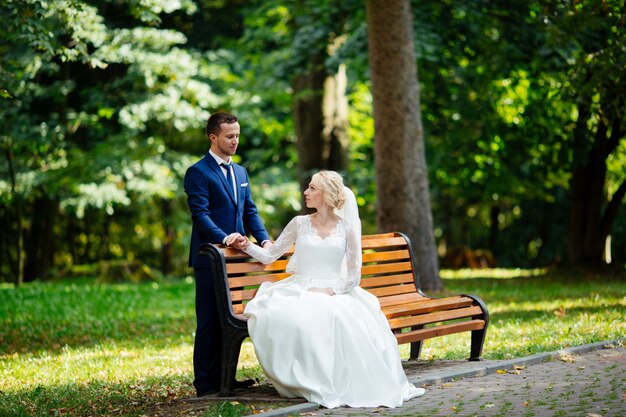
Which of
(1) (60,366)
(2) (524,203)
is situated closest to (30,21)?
(1) (60,366)

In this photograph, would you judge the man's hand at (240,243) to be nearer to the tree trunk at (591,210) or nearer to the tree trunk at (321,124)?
the tree trunk at (321,124)

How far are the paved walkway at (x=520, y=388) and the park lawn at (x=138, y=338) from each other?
1.87ft

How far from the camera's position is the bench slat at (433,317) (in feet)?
28.0

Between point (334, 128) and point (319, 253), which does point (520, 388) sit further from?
point (334, 128)

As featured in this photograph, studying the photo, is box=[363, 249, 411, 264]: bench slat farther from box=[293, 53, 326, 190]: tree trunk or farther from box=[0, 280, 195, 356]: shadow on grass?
box=[293, 53, 326, 190]: tree trunk

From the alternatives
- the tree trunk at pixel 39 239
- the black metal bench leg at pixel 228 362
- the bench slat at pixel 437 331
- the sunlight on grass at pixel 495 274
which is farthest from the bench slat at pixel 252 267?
the tree trunk at pixel 39 239

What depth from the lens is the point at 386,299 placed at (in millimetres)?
9312

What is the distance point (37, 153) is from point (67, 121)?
1130 mm

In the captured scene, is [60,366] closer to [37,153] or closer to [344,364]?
[344,364]

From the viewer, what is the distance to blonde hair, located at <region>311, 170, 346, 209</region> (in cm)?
806

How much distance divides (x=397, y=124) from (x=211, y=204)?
27.7ft

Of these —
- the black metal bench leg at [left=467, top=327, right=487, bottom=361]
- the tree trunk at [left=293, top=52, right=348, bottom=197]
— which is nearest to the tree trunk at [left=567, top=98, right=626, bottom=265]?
the tree trunk at [left=293, top=52, right=348, bottom=197]

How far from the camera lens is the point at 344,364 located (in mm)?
7477

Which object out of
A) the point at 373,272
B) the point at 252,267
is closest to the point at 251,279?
the point at 252,267
